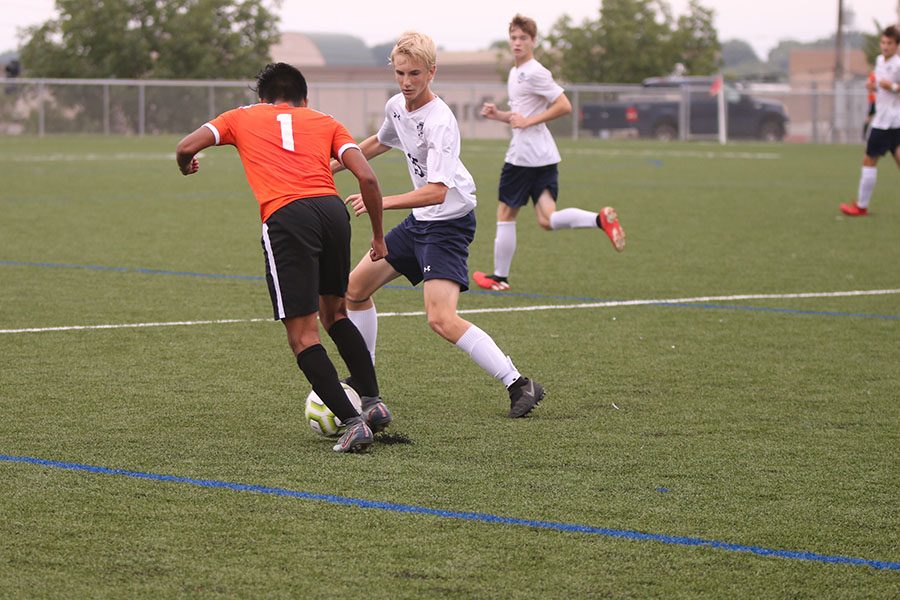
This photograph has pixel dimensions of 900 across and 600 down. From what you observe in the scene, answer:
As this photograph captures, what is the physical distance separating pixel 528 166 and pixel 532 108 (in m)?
0.64

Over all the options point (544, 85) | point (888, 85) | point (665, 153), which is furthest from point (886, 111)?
point (665, 153)

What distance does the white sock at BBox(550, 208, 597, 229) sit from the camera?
429 inches

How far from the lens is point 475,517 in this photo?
4785 millimetres

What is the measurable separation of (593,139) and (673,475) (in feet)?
134

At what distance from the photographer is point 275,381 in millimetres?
7207

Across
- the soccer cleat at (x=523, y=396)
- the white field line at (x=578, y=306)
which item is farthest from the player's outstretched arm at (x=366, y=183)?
the white field line at (x=578, y=306)

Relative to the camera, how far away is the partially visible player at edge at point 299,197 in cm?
566

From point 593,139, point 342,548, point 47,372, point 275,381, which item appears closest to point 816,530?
point 342,548

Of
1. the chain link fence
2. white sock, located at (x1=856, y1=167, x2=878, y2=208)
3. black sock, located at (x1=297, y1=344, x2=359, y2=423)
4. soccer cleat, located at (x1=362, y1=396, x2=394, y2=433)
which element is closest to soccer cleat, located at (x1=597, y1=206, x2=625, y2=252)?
soccer cleat, located at (x1=362, y1=396, x2=394, y2=433)

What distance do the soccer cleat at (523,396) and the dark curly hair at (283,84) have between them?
1.72 m

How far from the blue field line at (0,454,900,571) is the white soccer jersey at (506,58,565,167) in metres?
6.14

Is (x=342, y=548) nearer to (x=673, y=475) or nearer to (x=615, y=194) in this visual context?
(x=673, y=475)

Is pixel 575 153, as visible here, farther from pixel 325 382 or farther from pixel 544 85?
pixel 325 382

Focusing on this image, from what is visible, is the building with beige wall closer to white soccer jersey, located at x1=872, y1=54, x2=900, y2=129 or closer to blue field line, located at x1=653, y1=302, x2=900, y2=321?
white soccer jersey, located at x1=872, y1=54, x2=900, y2=129
